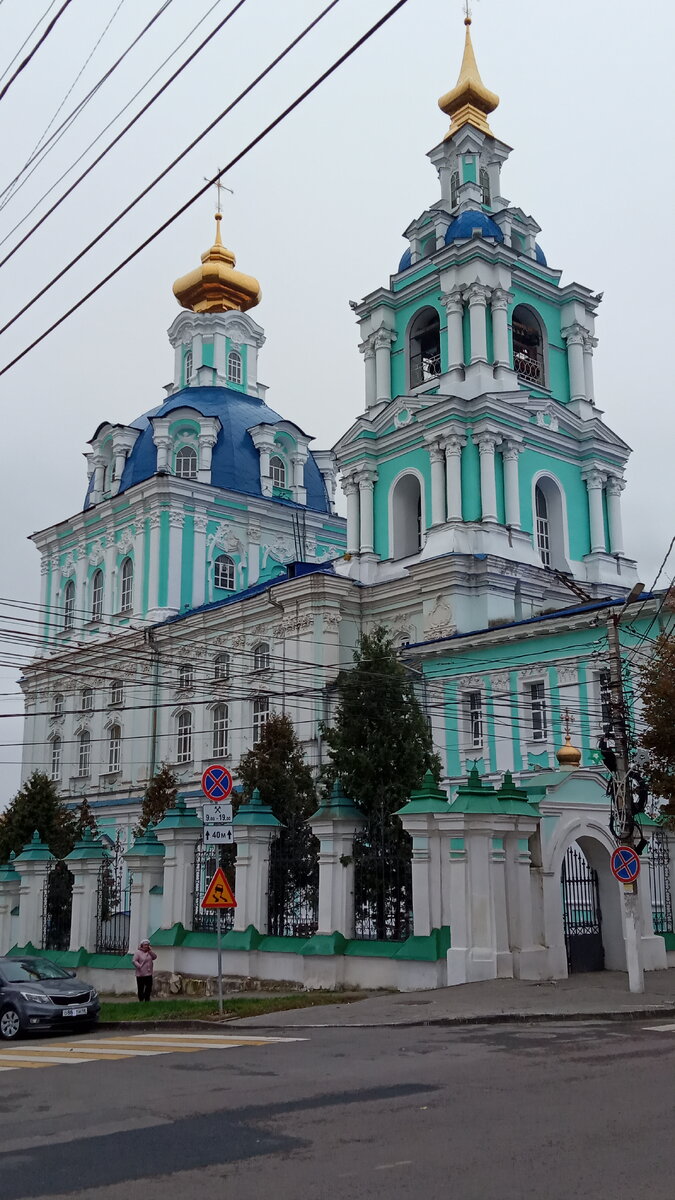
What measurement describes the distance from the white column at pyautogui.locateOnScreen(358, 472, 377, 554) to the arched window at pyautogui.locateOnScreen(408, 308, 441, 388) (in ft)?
11.8

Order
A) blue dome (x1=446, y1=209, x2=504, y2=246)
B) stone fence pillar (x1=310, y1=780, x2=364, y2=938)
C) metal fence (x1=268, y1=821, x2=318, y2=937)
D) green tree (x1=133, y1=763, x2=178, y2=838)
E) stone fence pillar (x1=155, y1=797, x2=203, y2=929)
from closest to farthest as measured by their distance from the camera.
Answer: stone fence pillar (x1=310, y1=780, x2=364, y2=938)
metal fence (x1=268, y1=821, x2=318, y2=937)
stone fence pillar (x1=155, y1=797, x2=203, y2=929)
green tree (x1=133, y1=763, x2=178, y2=838)
blue dome (x1=446, y1=209, x2=504, y2=246)

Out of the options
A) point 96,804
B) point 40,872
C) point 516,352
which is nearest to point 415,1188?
point 40,872

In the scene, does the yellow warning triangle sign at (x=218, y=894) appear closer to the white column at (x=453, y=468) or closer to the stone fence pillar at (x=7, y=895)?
the stone fence pillar at (x=7, y=895)

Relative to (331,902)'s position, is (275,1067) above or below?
below

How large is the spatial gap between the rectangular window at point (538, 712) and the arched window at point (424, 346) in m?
13.2

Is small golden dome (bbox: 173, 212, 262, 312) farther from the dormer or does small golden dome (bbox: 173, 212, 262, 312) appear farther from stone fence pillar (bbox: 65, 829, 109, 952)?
stone fence pillar (bbox: 65, 829, 109, 952)

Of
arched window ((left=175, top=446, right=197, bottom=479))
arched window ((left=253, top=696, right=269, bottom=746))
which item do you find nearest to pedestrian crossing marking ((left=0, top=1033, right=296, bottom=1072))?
arched window ((left=253, top=696, right=269, bottom=746))

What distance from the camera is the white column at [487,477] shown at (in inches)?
1398

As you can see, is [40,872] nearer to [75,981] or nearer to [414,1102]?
[75,981]

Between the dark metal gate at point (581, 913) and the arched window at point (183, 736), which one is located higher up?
the arched window at point (183, 736)

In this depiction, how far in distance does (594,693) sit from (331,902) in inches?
529

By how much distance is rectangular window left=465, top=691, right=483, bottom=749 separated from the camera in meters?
32.2

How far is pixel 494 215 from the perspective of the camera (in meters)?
40.3

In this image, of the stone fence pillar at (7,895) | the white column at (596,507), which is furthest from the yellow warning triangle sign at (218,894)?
the white column at (596,507)
